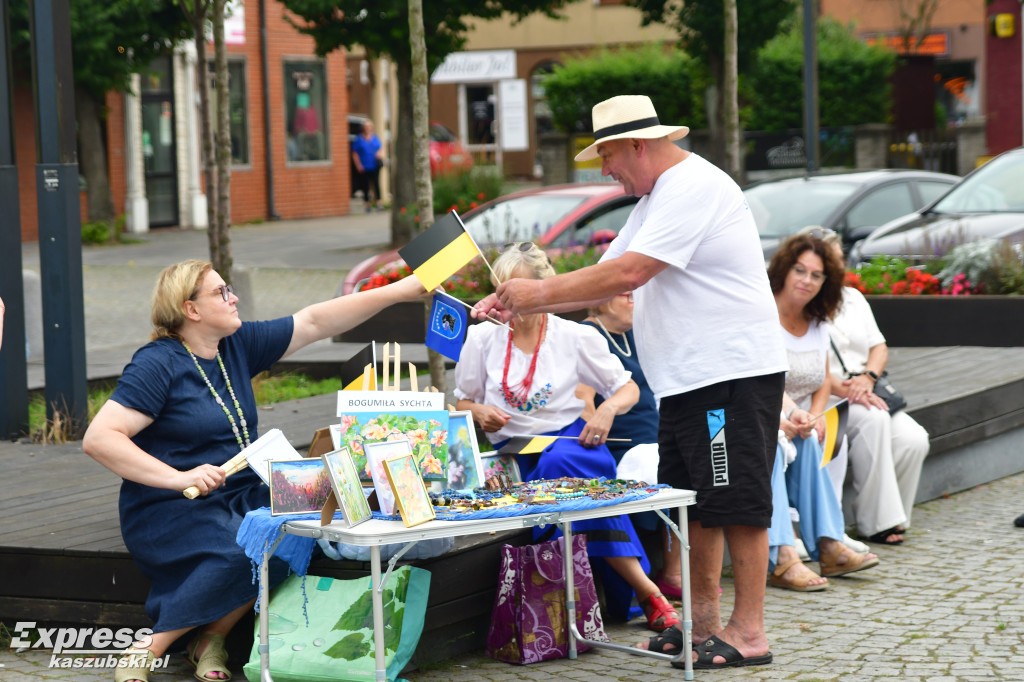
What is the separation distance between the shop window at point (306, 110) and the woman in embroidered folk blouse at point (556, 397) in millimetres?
22462

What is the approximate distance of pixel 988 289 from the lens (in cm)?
837

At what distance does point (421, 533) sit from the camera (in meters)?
3.91

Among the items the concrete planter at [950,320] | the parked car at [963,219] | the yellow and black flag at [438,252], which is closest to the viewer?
the yellow and black flag at [438,252]

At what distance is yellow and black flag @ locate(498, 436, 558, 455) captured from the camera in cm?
518

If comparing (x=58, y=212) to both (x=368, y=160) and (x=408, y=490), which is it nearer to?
(x=408, y=490)

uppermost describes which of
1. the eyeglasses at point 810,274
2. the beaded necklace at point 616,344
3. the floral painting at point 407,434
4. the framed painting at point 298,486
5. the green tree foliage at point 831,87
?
the green tree foliage at point 831,87

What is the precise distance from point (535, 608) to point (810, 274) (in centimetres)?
207

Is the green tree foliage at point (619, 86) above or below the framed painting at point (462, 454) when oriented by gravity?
above

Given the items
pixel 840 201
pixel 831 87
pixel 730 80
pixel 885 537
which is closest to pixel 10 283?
pixel 885 537

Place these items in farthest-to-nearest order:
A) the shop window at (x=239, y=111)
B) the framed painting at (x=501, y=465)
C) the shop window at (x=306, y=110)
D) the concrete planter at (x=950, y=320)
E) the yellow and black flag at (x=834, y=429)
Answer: the shop window at (x=306, y=110)
the shop window at (x=239, y=111)
the concrete planter at (x=950, y=320)
the yellow and black flag at (x=834, y=429)
the framed painting at (x=501, y=465)

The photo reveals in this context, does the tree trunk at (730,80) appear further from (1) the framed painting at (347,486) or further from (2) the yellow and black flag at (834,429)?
(1) the framed painting at (347,486)

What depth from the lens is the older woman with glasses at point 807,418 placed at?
585 cm
